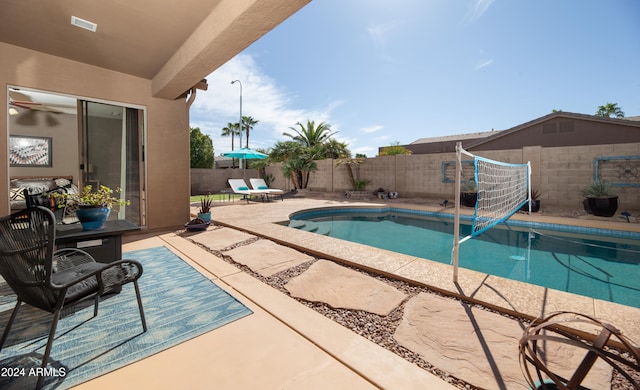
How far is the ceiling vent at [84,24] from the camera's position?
331 cm

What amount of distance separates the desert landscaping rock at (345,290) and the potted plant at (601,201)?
776 centimetres

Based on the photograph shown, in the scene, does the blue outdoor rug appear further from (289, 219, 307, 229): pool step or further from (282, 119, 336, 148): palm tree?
(282, 119, 336, 148): palm tree

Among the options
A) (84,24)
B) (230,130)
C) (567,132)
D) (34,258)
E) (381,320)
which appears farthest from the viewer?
(230,130)

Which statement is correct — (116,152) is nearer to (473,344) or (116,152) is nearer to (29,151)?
(29,151)

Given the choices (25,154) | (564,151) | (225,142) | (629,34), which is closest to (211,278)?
(25,154)

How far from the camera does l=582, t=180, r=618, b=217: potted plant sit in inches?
262

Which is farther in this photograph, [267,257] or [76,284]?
[267,257]

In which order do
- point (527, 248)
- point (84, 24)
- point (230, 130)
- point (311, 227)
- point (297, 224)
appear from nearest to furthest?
point (84, 24) → point (527, 248) → point (311, 227) → point (297, 224) → point (230, 130)

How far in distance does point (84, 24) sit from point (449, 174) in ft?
36.1

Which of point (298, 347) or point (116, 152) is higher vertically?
point (116, 152)

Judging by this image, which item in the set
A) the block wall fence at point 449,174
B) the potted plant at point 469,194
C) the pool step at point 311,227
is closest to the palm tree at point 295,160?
the block wall fence at point 449,174

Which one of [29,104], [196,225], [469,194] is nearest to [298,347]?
[196,225]

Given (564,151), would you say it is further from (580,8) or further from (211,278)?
(211,278)

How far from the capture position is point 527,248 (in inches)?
200
